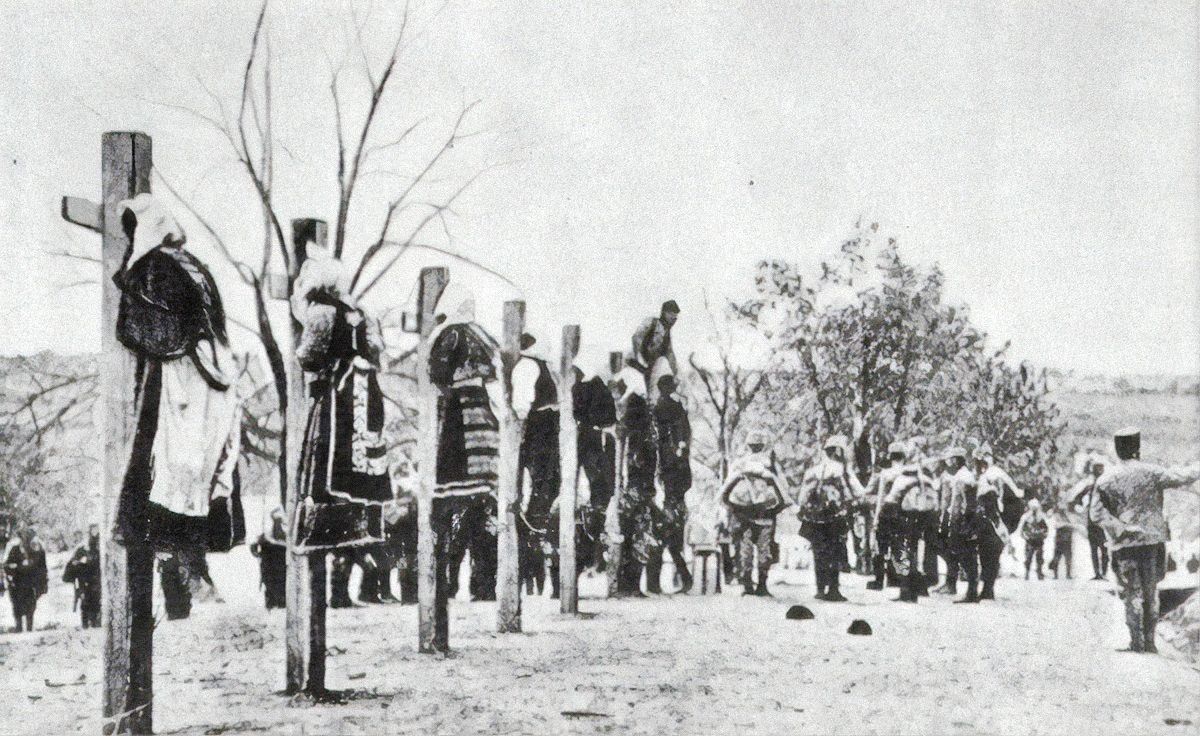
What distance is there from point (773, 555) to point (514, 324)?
488cm

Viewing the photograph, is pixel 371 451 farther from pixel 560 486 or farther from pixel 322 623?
pixel 560 486

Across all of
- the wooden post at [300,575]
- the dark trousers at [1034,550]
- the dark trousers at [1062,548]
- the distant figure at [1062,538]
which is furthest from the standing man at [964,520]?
the wooden post at [300,575]

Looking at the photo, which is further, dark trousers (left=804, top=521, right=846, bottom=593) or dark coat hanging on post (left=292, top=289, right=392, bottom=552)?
dark trousers (left=804, top=521, right=846, bottom=593)

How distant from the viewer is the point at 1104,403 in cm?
1037

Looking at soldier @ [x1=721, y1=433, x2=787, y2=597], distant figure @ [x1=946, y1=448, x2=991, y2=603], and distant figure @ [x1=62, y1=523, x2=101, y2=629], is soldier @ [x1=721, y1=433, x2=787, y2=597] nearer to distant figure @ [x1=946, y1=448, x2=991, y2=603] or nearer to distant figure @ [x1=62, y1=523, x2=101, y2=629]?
distant figure @ [x1=946, y1=448, x2=991, y2=603]

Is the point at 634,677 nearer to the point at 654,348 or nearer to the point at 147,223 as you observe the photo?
the point at 147,223

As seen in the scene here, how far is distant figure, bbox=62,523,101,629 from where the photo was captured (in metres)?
9.27

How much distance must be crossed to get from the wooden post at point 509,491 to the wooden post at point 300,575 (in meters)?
2.33

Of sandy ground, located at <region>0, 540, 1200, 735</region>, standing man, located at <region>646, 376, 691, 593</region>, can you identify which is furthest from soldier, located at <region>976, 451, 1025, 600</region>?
standing man, located at <region>646, 376, 691, 593</region>

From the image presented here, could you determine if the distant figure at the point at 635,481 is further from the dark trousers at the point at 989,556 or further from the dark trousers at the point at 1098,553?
the dark trousers at the point at 1098,553

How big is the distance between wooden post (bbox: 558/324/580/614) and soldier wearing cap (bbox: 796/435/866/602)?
2.61 meters

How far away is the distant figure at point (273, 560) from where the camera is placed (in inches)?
404

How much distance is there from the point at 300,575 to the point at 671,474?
6138 mm

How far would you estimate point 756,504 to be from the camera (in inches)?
484
